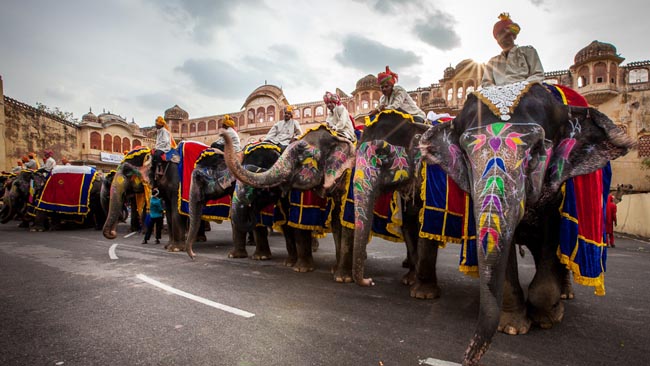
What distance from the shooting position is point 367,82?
32.2 meters

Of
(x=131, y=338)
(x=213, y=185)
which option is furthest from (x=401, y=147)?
(x=213, y=185)

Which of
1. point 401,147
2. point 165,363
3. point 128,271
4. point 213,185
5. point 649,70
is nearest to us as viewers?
point 165,363

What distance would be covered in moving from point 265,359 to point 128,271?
3987 mm

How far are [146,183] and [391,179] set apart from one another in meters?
6.67

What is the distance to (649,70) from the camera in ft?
92.5

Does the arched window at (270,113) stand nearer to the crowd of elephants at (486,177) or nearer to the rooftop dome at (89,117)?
the rooftop dome at (89,117)

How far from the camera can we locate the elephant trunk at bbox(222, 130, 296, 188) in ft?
15.7

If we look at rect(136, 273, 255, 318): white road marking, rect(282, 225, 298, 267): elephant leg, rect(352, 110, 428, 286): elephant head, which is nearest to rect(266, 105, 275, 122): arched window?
rect(282, 225, 298, 267): elephant leg

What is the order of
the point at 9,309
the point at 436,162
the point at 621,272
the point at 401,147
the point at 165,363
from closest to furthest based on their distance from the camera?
the point at 165,363
the point at 436,162
the point at 9,309
the point at 401,147
the point at 621,272

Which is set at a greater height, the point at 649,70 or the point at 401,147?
the point at 649,70

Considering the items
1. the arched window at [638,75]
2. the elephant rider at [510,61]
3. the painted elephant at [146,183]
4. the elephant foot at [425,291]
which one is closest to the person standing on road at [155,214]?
the painted elephant at [146,183]

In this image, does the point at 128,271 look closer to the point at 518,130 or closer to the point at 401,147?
the point at 401,147

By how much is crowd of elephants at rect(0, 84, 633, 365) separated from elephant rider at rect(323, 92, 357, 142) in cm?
48

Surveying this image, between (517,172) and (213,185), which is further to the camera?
(213,185)
